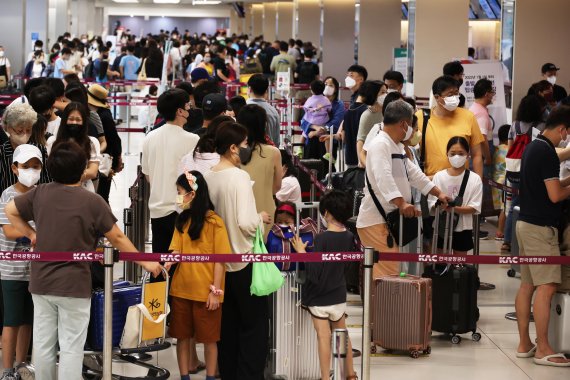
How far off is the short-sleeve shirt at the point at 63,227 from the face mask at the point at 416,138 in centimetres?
362

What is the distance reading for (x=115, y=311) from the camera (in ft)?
22.1

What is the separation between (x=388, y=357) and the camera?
7977 mm

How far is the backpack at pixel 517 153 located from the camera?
36.5 ft

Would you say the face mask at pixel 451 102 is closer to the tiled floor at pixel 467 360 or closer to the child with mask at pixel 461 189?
the child with mask at pixel 461 189

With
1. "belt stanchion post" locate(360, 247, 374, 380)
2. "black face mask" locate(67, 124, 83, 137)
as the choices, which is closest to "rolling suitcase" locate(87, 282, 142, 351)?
"black face mask" locate(67, 124, 83, 137)

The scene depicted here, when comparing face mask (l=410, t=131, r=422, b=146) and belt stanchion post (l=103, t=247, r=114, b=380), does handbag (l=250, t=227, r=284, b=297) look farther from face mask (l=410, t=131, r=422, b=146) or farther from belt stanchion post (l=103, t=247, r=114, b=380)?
face mask (l=410, t=131, r=422, b=146)

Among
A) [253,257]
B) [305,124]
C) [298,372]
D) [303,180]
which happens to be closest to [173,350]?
[298,372]

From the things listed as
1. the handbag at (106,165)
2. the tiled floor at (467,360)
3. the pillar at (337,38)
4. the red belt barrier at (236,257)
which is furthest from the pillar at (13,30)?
the red belt barrier at (236,257)

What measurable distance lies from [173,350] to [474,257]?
237 centimetres

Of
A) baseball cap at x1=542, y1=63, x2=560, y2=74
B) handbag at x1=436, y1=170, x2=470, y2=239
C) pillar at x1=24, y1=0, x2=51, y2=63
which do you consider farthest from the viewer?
pillar at x1=24, y1=0, x2=51, y2=63

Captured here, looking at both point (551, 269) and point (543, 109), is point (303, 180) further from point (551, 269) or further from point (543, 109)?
point (551, 269)

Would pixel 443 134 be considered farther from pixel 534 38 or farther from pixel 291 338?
pixel 534 38

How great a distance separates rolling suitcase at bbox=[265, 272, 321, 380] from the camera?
23.1 ft

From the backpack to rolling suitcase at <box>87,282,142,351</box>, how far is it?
5.49 metres
